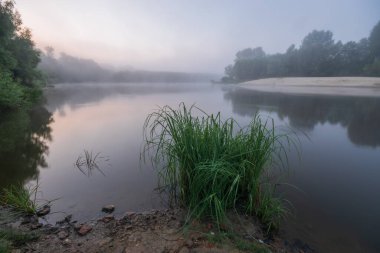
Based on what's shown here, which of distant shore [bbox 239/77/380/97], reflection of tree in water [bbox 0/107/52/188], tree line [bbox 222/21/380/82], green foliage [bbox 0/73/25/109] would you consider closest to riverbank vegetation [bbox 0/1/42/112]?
green foliage [bbox 0/73/25/109]

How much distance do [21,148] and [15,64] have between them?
10930 mm

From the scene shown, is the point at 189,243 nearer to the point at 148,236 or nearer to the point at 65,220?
the point at 148,236

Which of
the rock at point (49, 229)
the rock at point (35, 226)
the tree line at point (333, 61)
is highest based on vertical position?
the tree line at point (333, 61)

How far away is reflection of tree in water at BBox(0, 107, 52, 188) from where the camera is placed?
14.4 ft

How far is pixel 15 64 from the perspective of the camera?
45.1 feet

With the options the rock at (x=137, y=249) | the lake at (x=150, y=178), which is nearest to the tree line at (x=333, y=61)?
the lake at (x=150, y=178)

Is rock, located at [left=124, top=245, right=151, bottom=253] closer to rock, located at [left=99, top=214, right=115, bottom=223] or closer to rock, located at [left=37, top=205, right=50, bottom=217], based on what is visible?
rock, located at [left=99, top=214, right=115, bottom=223]

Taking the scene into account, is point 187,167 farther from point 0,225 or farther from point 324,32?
point 324,32

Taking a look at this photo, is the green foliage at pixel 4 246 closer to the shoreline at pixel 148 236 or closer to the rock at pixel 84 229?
the shoreline at pixel 148 236

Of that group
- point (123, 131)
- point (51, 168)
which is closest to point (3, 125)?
point (123, 131)

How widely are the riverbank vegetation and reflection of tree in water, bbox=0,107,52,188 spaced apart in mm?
1362

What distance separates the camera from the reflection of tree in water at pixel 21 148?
14.4 feet

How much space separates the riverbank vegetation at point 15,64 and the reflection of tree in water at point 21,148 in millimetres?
1362

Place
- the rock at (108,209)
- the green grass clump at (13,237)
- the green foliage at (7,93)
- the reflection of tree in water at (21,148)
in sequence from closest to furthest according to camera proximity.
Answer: the green grass clump at (13,237) < the rock at (108,209) < the reflection of tree in water at (21,148) < the green foliage at (7,93)
